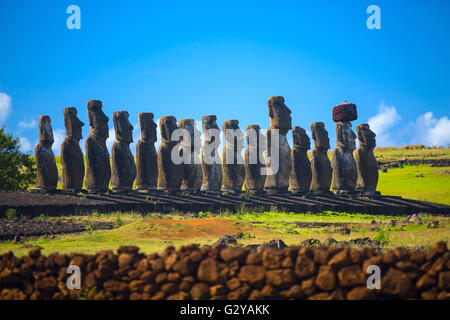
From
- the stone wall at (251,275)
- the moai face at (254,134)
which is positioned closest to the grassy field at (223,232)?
the stone wall at (251,275)

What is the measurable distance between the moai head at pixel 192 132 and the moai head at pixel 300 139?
13.3 feet

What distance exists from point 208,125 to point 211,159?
143cm

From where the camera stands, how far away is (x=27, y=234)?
12719 mm

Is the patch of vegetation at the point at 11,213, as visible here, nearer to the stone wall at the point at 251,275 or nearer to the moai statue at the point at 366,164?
the stone wall at the point at 251,275

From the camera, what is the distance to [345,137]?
912 inches

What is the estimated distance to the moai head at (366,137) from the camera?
23.3 meters

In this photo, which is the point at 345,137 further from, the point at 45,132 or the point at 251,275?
the point at 251,275

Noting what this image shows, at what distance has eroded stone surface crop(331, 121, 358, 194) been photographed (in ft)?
75.4

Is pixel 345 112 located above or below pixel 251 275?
above

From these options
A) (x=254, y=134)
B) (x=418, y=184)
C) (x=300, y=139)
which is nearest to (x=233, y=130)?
(x=254, y=134)

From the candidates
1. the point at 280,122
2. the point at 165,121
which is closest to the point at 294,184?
the point at 280,122
